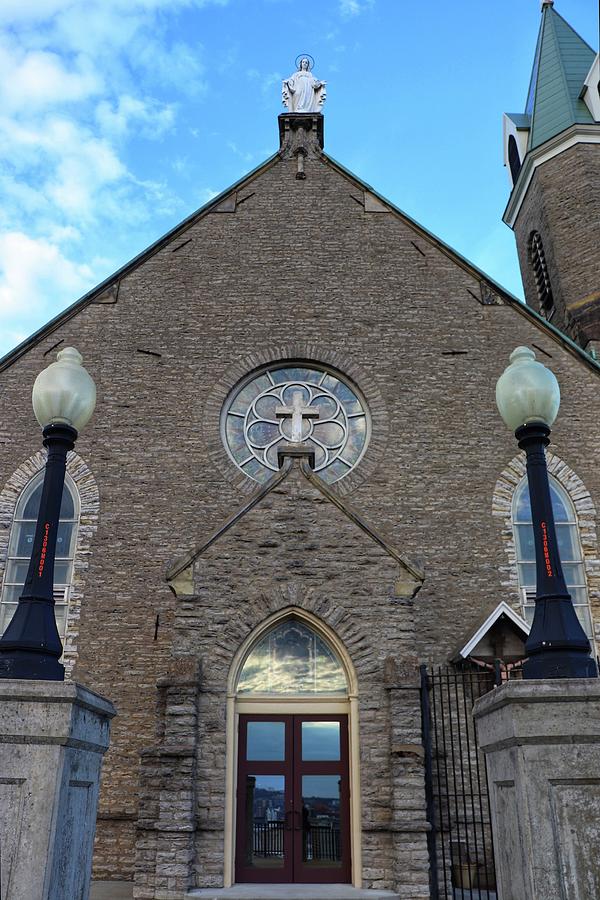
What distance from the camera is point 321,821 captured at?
32.5ft

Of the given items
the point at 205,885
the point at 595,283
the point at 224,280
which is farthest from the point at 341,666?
the point at 595,283

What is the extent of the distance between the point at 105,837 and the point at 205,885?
3259 millimetres

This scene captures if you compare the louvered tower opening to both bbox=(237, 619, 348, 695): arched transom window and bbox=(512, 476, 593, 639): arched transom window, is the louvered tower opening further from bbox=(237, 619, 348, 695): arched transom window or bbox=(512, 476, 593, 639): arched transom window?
bbox=(237, 619, 348, 695): arched transom window

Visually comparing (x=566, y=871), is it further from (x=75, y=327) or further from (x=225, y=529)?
(x=75, y=327)

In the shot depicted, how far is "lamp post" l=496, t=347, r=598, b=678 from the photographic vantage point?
5016 millimetres

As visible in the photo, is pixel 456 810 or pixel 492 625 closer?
pixel 456 810

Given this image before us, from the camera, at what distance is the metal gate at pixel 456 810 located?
32.0 ft

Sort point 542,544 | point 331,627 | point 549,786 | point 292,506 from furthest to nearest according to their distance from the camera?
point 292,506 < point 331,627 < point 542,544 < point 549,786

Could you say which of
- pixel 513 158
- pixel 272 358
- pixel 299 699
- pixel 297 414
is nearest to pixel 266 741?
pixel 299 699

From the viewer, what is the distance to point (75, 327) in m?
15.7

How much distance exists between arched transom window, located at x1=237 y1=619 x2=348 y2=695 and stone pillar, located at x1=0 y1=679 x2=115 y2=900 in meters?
5.45

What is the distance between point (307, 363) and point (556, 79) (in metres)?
14.4

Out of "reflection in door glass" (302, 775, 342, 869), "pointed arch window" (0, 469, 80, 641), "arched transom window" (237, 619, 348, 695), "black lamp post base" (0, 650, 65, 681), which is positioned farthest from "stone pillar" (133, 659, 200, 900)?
"black lamp post base" (0, 650, 65, 681)

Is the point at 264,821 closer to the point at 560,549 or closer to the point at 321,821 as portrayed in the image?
the point at 321,821
